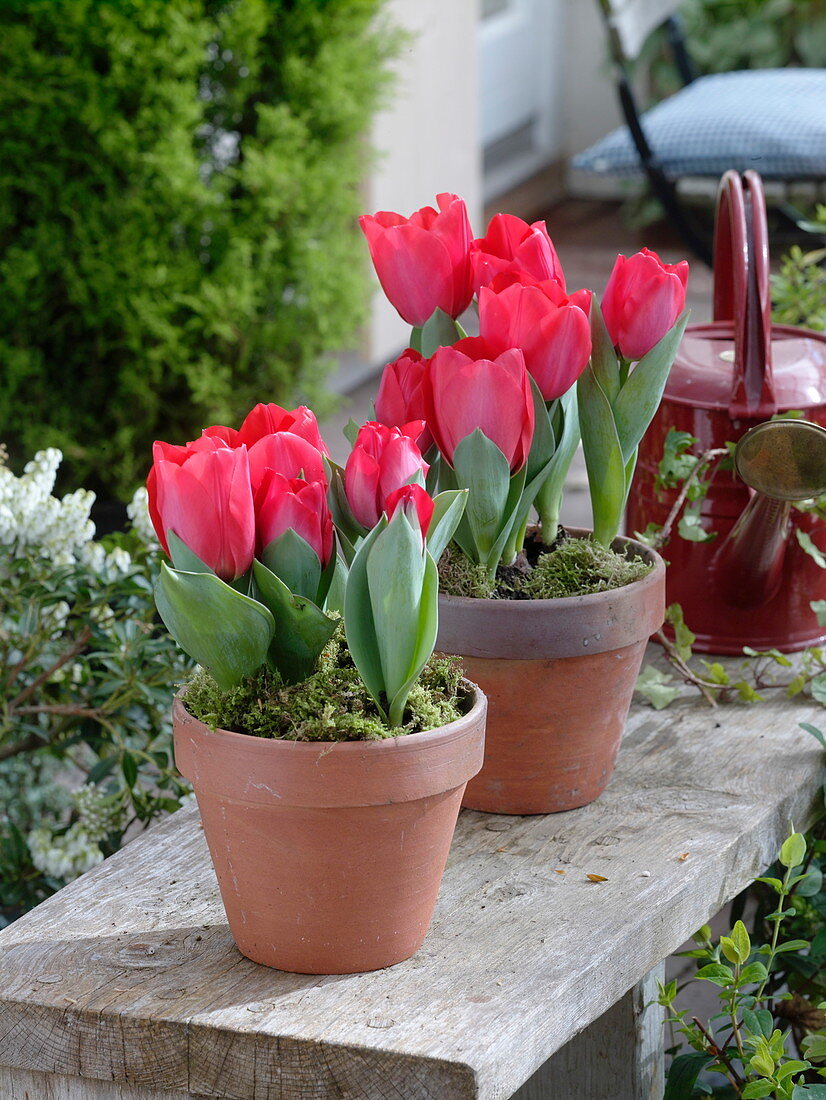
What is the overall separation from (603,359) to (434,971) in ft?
1.36

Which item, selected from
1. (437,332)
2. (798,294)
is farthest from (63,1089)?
(798,294)

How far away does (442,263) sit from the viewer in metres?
0.92

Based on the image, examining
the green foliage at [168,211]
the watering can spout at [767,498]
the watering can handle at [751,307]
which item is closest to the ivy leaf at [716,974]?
the watering can spout at [767,498]

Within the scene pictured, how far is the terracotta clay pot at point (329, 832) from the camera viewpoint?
0.73 metres

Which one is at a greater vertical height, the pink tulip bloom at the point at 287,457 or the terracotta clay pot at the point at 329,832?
the pink tulip bloom at the point at 287,457

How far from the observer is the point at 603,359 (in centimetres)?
95

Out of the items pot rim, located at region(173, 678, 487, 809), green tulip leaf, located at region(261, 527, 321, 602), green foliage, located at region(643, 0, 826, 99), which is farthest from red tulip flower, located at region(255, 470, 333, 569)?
green foliage, located at region(643, 0, 826, 99)

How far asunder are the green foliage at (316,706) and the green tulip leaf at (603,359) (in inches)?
10.2

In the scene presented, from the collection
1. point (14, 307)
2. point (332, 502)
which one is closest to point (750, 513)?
point (332, 502)

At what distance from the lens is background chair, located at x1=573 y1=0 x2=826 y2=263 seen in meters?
3.51

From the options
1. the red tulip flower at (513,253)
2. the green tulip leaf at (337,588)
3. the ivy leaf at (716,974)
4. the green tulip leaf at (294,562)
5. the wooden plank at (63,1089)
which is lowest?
the ivy leaf at (716,974)

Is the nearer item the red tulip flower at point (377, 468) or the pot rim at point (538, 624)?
the red tulip flower at point (377, 468)

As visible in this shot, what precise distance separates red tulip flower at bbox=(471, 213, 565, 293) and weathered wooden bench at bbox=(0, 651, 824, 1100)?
1.23ft

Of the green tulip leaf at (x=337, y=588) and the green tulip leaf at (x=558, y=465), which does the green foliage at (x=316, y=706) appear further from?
the green tulip leaf at (x=558, y=465)
